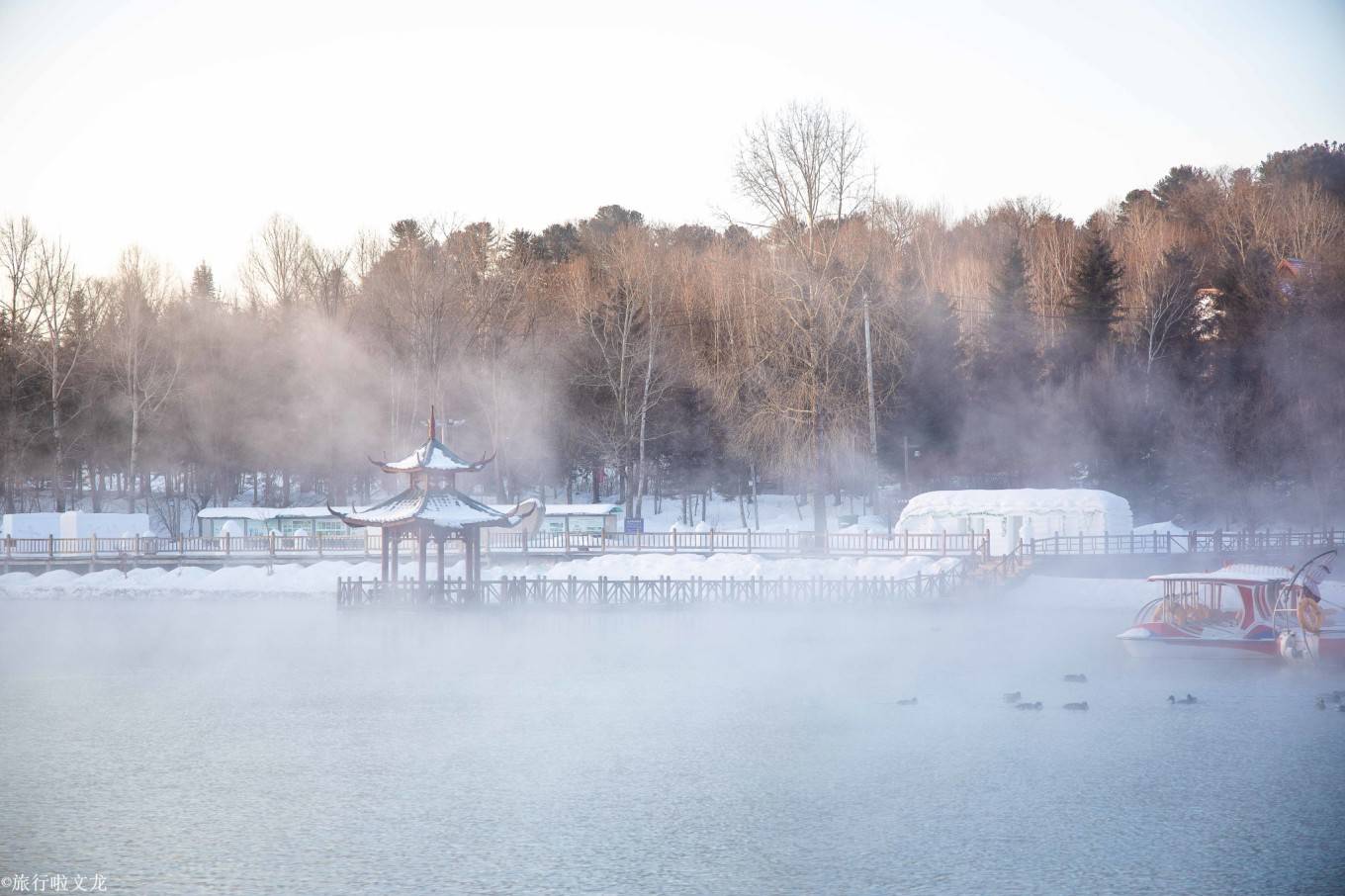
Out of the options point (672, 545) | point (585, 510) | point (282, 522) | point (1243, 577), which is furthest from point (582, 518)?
point (1243, 577)

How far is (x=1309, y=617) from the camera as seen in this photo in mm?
33188

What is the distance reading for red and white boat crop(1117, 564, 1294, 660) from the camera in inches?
1325

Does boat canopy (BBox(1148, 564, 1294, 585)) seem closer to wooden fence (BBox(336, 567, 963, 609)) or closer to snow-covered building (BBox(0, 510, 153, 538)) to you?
wooden fence (BBox(336, 567, 963, 609))

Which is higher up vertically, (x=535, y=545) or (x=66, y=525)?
(x=66, y=525)

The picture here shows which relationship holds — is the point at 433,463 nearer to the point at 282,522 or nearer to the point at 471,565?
the point at 471,565

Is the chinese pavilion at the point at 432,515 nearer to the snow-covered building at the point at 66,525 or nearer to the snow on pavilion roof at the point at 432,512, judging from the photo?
the snow on pavilion roof at the point at 432,512

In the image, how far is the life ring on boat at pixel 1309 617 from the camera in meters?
33.1

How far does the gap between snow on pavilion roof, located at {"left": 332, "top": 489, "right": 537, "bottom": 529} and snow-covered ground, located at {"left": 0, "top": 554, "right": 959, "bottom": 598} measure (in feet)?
25.6

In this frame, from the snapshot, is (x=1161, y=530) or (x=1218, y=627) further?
(x=1161, y=530)

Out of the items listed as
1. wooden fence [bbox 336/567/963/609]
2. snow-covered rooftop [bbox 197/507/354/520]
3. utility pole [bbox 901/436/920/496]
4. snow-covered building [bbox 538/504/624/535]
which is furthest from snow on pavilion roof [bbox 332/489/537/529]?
utility pole [bbox 901/436/920/496]

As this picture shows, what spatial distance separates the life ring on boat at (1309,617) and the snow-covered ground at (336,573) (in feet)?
57.9

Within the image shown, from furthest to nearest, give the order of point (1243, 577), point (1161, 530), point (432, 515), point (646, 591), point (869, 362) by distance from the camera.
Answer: point (1161, 530)
point (869, 362)
point (646, 591)
point (432, 515)
point (1243, 577)

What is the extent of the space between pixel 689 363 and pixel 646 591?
87.2 feet

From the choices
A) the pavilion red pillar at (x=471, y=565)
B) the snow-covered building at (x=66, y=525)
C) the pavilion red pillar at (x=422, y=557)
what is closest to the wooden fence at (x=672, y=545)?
the snow-covered building at (x=66, y=525)
